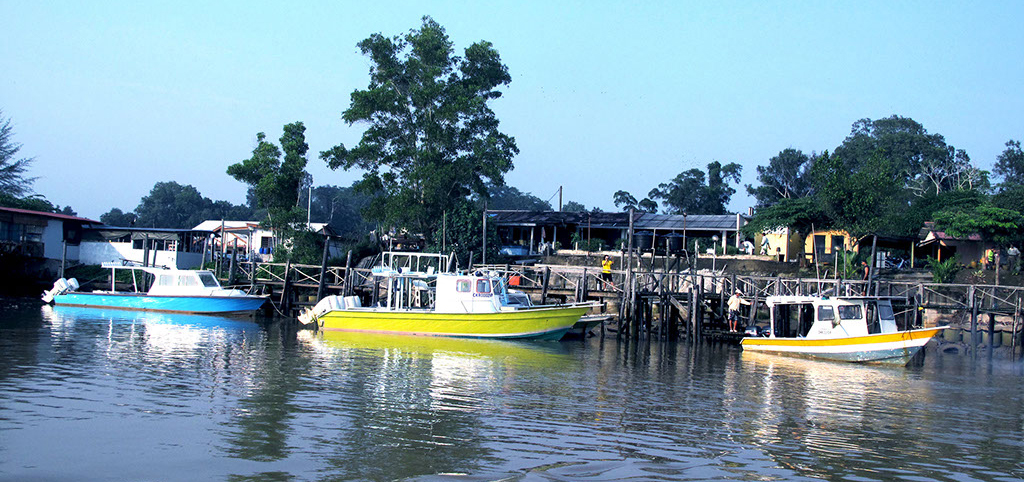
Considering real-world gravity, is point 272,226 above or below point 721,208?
below

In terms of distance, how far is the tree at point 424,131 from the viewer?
38.9m

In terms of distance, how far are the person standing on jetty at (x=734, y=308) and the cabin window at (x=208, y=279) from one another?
19372mm

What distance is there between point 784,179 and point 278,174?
39.9m

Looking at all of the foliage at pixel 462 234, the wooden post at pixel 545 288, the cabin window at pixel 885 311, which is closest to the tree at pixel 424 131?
the foliage at pixel 462 234

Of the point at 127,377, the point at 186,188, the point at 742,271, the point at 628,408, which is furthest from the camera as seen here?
the point at 186,188

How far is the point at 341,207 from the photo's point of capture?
92250mm

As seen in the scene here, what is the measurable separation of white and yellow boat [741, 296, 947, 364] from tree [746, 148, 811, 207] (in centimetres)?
4010

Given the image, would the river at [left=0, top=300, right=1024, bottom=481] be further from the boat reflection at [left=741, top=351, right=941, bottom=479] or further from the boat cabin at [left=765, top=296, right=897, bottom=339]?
the boat cabin at [left=765, top=296, right=897, bottom=339]

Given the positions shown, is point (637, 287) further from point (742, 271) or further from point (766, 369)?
point (742, 271)

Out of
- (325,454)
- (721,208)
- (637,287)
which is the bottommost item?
(325,454)

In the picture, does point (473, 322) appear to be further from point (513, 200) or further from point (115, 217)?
point (513, 200)

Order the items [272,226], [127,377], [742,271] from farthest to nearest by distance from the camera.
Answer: [272,226] < [742,271] < [127,377]

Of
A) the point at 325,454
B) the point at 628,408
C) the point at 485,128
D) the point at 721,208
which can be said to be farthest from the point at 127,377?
the point at 721,208

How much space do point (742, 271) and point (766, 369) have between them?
647 inches
